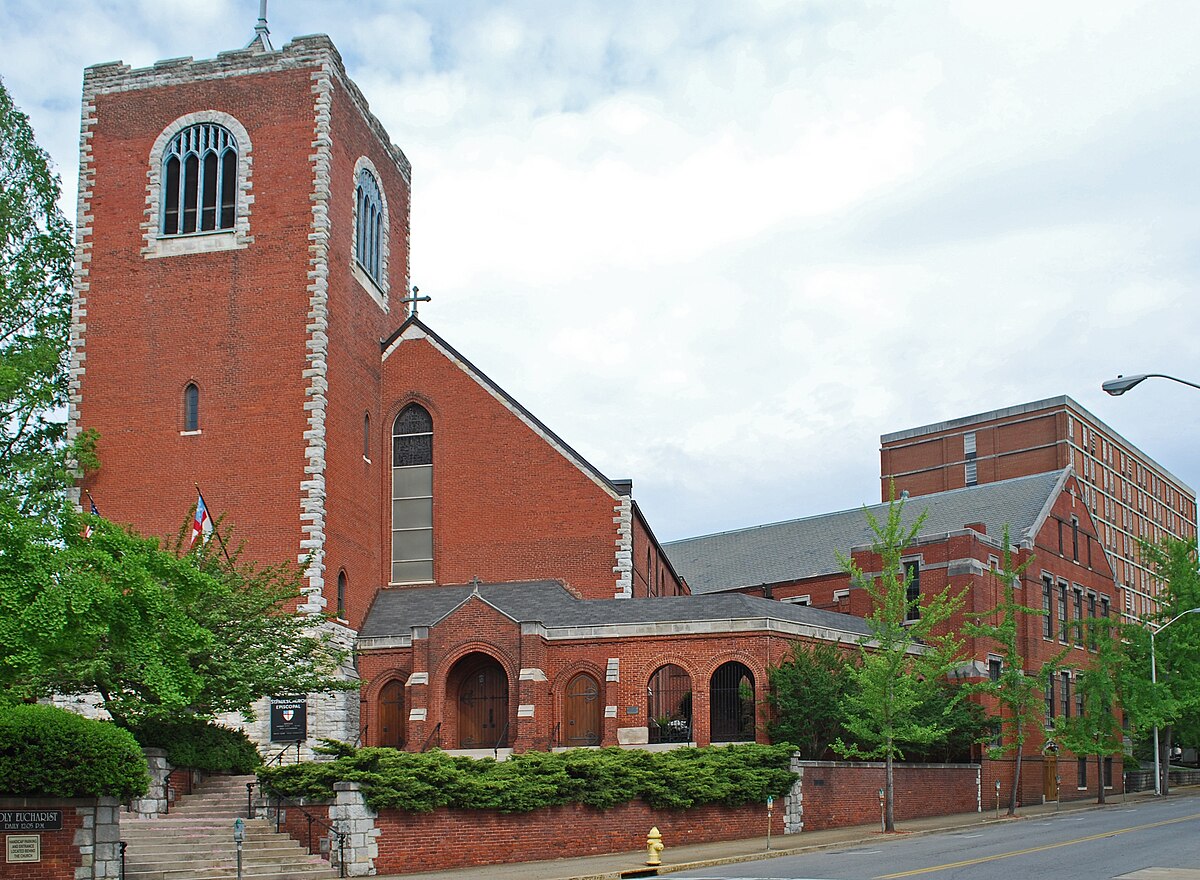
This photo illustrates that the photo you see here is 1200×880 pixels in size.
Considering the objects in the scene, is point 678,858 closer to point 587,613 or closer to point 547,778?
point 547,778

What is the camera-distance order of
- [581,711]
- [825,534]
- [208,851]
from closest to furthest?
[208,851] → [581,711] → [825,534]

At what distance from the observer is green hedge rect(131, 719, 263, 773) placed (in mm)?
29312

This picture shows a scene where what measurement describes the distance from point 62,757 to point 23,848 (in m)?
1.48

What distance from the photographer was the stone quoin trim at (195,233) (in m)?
42.3

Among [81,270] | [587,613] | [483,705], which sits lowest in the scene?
[483,705]

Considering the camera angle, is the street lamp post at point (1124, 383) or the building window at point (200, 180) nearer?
the street lamp post at point (1124, 383)

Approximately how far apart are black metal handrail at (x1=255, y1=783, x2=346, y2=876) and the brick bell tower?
462 inches

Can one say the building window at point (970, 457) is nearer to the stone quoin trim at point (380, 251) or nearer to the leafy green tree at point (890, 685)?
the stone quoin trim at point (380, 251)

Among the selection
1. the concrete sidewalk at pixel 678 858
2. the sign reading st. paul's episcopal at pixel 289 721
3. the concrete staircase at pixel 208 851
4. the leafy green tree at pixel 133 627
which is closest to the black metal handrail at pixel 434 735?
the sign reading st. paul's episcopal at pixel 289 721

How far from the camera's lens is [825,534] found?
65.6m

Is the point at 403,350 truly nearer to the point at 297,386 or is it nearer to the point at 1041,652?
the point at 297,386

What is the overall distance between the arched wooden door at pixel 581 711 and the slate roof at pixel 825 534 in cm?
2010

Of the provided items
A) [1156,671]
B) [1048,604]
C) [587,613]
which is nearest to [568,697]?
[587,613]

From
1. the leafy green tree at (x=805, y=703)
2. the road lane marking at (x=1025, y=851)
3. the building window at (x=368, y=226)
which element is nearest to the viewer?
the road lane marking at (x=1025, y=851)
